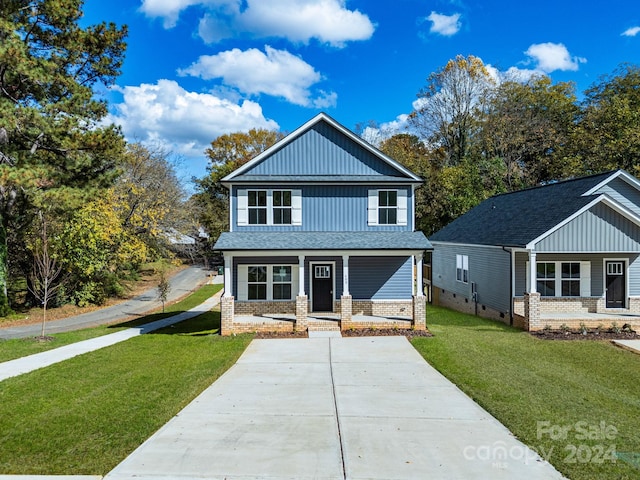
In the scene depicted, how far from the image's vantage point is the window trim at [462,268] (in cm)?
2115

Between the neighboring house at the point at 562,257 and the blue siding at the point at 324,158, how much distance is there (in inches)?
250

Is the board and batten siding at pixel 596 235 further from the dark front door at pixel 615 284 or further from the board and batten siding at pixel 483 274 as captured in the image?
the board and batten siding at pixel 483 274

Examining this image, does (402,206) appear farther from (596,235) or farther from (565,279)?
(565,279)

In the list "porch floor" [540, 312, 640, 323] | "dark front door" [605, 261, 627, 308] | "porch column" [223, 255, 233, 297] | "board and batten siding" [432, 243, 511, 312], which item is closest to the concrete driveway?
"porch column" [223, 255, 233, 297]

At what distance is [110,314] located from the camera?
22172mm

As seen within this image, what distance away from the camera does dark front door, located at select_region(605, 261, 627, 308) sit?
661 inches

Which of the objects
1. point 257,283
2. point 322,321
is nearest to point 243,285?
point 257,283

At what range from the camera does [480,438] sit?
20.1ft

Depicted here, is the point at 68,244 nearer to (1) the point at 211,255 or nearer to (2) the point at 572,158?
(1) the point at 211,255

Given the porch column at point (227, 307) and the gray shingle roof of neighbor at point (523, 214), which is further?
the gray shingle roof of neighbor at point (523, 214)

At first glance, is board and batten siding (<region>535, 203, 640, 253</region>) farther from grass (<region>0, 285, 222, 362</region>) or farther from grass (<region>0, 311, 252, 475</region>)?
grass (<region>0, 285, 222, 362</region>)

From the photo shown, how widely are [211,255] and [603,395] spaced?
40.3 metres

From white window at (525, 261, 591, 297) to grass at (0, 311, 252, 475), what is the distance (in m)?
12.7

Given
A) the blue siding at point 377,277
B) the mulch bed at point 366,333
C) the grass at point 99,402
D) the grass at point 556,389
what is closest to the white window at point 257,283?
the mulch bed at point 366,333
